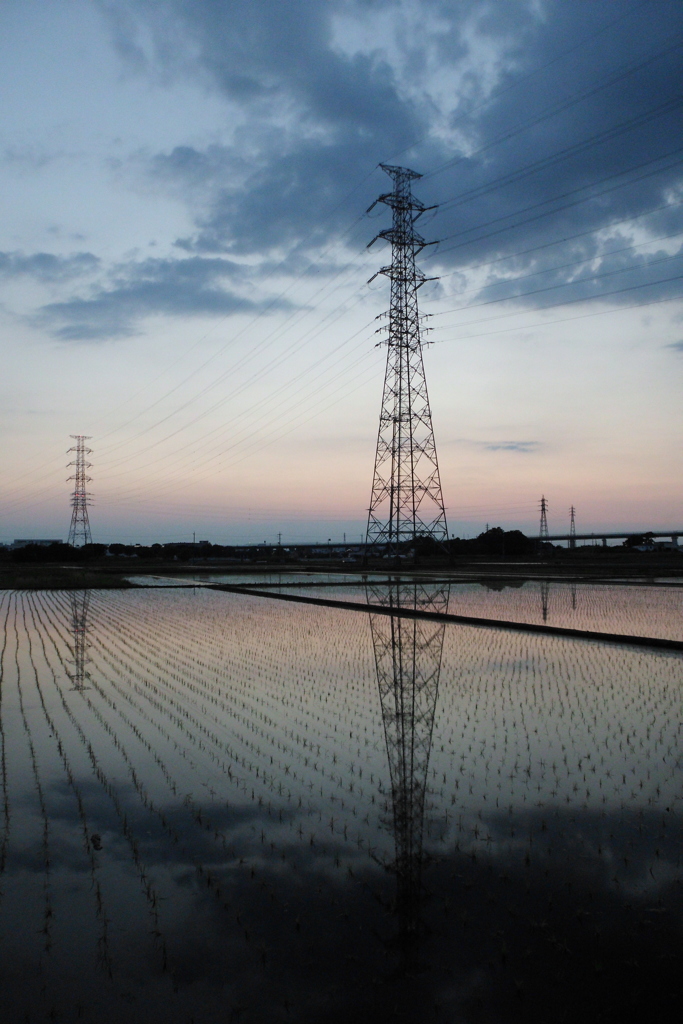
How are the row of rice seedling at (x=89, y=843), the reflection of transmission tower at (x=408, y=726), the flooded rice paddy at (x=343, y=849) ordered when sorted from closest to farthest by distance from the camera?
1. the flooded rice paddy at (x=343, y=849)
2. the row of rice seedling at (x=89, y=843)
3. the reflection of transmission tower at (x=408, y=726)

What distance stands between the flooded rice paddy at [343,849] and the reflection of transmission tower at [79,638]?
922 millimetres

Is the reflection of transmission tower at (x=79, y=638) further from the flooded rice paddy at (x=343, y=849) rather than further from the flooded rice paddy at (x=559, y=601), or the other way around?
the flooded rice paddy at (x=559, y=601)

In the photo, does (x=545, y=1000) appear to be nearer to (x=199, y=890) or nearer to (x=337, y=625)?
(x=199, y=890)

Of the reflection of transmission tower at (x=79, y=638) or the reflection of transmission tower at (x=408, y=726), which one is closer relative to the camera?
the reflection of transmission tower at (x=408, y=726)

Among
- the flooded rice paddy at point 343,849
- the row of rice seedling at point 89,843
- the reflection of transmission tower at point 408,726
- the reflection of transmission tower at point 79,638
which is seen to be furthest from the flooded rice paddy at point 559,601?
the row of rice seedling at point 89,843

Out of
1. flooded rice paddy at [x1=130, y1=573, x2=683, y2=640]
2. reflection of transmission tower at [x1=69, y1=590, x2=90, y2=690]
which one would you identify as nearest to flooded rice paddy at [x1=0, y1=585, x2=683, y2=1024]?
reflection of transmission tower at [x1=69, y1=590, x2=90, y2=690]

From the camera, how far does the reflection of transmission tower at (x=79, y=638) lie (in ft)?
39.0

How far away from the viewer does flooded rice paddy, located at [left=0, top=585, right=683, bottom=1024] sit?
3.61m

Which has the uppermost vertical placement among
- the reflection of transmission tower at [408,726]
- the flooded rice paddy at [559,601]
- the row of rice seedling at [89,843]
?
the flooded rice paddy at [559,601]

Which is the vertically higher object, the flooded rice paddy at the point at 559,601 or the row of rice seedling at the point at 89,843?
the flooded rice paddy at the point at 559,601

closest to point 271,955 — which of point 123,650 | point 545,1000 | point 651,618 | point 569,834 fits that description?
point 545,1000

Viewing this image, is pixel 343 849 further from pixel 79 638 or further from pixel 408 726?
pixel 79 638

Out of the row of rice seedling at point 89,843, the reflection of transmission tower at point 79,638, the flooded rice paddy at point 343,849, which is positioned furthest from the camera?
the reflection of transmission tower at point 79,638

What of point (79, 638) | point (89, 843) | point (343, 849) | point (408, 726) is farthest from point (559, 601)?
point (89, 843)
